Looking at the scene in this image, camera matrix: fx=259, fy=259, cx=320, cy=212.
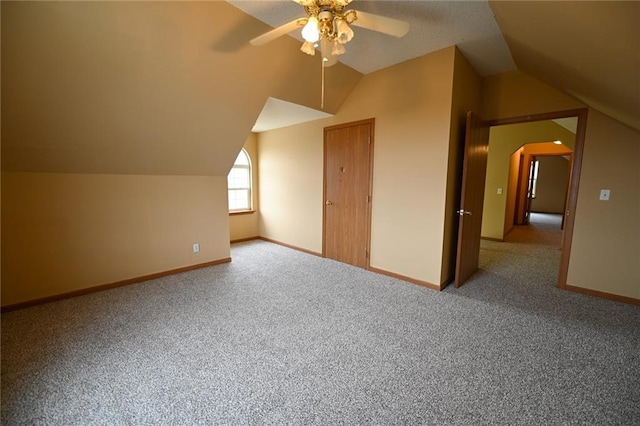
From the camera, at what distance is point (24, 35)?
1.70 metres

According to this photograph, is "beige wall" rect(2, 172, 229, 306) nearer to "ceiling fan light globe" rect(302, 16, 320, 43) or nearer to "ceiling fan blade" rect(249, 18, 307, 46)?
"ceiling fan blade" rect(249, 18, 307, 46)

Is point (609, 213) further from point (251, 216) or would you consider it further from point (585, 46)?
point (251, 216)

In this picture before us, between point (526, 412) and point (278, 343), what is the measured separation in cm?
157

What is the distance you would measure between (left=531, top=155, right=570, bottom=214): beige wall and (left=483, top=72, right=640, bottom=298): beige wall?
8.69 meters

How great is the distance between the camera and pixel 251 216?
5.49m

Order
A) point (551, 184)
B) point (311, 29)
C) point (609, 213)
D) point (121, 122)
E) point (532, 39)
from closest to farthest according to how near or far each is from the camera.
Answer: point (311, 29) < point (532, 39) < point (121, 122) < point (609, 213) < point (551, 184)

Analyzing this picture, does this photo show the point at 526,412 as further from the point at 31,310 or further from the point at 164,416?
the point at 31,310

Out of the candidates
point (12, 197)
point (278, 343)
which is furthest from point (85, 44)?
point (278, 343)

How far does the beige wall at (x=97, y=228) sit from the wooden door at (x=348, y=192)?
66.6 inches

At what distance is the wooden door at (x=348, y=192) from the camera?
3.56 meters

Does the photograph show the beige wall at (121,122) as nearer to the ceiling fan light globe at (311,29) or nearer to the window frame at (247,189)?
the ceiling fan light globe at (311,29)

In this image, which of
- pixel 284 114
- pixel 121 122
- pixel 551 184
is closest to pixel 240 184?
pixel 284 114

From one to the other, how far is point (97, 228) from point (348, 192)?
3073mm

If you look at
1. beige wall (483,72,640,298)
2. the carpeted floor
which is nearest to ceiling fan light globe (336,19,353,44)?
the carpeted floor
